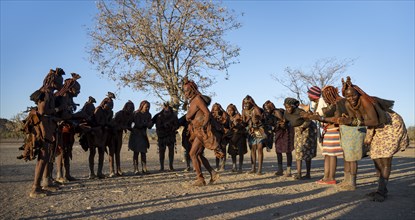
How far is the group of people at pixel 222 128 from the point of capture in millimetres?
6613

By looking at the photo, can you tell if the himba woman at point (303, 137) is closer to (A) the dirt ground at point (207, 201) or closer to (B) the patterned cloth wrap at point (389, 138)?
(A) the dirt ground at point (207, 201)

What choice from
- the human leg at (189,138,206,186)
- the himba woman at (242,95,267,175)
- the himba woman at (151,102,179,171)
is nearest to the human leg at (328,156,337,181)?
the himba woman at (242,95,267,175)

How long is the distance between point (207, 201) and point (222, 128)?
291 centimetres

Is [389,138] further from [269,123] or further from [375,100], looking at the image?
[269,123]

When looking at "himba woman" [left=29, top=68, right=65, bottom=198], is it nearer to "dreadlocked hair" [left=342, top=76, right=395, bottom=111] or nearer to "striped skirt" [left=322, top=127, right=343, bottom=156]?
"dreadlocked hair" [left=342, top=76, right=395, bottom=111]

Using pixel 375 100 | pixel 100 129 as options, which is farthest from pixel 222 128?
pixel 375 100

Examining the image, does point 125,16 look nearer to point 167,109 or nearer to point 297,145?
point 167,109

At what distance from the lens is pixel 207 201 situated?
6.57 metres

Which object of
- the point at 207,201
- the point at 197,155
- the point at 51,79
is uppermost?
the point at 51,79

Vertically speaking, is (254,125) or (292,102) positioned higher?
(292,102)

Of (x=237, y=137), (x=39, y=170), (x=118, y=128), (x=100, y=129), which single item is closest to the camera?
(x=39, y=170)

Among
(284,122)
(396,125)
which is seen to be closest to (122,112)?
(284,122)

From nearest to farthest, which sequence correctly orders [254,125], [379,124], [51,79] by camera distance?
[379,124] → [51,79] → [254,125]

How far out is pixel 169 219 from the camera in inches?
207
